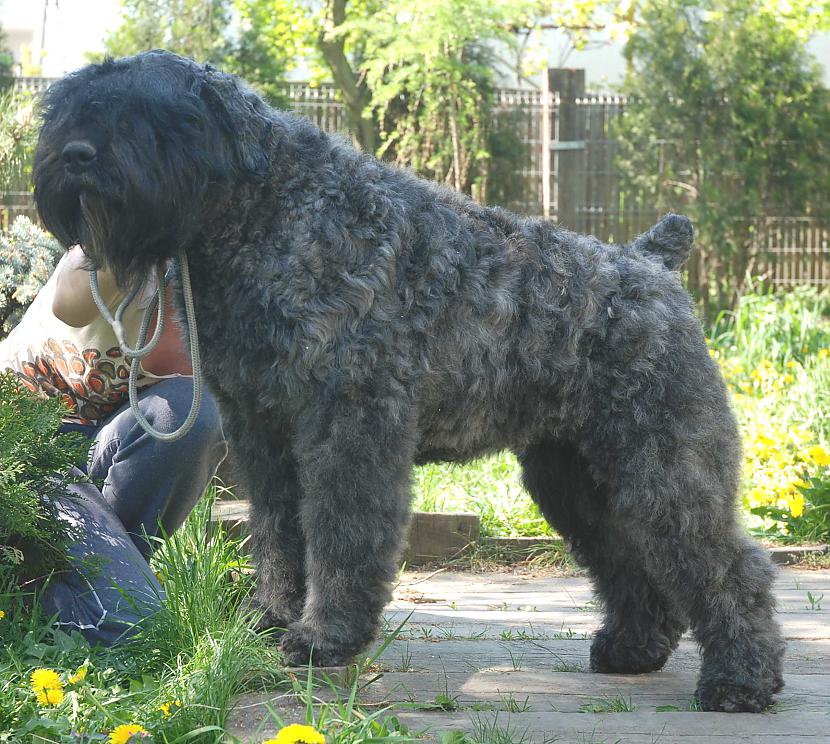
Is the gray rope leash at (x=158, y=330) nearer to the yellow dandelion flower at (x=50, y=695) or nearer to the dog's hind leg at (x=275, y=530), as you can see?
the dog's hind leg at (x=275, y=530)

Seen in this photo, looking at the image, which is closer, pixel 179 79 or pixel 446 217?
pixel 179 79

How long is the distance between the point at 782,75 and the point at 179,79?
914 cm

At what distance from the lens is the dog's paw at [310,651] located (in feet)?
9.52

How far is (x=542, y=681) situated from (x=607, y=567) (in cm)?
50

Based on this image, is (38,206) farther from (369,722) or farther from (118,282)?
(369,722)

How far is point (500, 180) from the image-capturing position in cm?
1066

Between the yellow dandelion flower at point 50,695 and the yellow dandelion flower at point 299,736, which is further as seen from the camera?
the yellow dandelion flower at point 50,695

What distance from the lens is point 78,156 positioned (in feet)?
8.99

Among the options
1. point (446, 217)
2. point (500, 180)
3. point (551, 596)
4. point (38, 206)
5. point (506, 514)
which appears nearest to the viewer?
point (38, 206)

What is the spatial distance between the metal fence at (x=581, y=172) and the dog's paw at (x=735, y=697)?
25.6ft

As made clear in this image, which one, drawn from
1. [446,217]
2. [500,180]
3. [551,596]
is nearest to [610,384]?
[446,217]

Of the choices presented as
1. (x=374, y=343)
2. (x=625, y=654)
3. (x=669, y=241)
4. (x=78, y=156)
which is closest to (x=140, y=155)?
(x=78, y=156)

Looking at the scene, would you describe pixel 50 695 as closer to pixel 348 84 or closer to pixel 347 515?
pixel 347 515

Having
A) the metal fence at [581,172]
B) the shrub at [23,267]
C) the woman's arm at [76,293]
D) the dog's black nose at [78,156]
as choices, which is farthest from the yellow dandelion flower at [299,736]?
the metal fence at [581,172]
